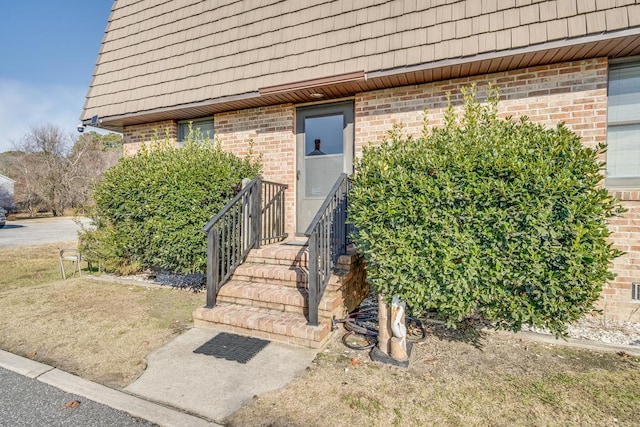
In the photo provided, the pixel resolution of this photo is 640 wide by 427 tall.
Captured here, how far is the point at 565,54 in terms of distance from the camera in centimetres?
392

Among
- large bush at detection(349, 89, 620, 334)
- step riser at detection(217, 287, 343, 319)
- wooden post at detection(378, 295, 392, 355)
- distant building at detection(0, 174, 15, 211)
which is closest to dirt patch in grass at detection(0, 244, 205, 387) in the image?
step riser at detection(217, 287, 343, 319)

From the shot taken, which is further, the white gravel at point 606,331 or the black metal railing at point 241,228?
the black metal railing at point 241,228

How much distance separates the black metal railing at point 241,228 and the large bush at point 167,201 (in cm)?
44

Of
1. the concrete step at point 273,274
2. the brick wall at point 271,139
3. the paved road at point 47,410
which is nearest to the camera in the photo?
the paved road at point 47,410

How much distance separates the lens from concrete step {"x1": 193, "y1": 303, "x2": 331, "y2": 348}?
3.25 metres

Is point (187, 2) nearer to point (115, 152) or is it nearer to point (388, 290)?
point (388, 290)

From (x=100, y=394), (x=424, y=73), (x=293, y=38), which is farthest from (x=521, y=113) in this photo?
(x=100, y=394)

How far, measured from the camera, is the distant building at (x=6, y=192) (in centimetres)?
2722

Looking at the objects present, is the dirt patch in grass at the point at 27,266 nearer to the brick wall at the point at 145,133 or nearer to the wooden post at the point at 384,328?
the brick wall at the point at 145,133

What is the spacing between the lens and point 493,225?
2688mm

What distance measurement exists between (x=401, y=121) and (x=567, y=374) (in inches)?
144

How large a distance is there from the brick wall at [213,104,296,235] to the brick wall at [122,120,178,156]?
1476 mm

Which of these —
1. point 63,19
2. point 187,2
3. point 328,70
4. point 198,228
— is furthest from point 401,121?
point 63,19

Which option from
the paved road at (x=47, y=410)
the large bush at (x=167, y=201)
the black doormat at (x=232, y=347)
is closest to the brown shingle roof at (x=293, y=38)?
the large bush at (x=167, y=201)
